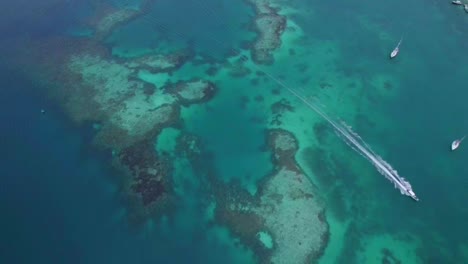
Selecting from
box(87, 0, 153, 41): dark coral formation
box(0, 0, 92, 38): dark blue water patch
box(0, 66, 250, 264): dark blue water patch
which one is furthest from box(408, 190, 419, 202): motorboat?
box(0, 0, 92, 38): dark blue water patch

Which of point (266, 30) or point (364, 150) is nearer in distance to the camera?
point (364, 150)

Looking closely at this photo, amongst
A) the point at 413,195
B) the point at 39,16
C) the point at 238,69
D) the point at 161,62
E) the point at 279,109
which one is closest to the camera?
the point at 413,195

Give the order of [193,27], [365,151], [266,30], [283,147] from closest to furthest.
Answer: [365,151], [283,147], [266,30], [193,27]

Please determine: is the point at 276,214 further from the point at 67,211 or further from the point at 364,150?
the point at 67,211

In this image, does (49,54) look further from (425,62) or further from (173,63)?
(425,62)

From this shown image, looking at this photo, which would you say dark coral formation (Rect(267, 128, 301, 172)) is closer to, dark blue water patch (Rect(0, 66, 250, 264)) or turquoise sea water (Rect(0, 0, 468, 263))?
turquoise sea water (Rect(0, 0, 468, 263))

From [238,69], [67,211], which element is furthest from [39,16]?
[67,211]

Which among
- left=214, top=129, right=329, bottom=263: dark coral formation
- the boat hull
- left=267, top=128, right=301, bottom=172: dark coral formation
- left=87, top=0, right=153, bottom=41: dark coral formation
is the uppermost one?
the boat hull
